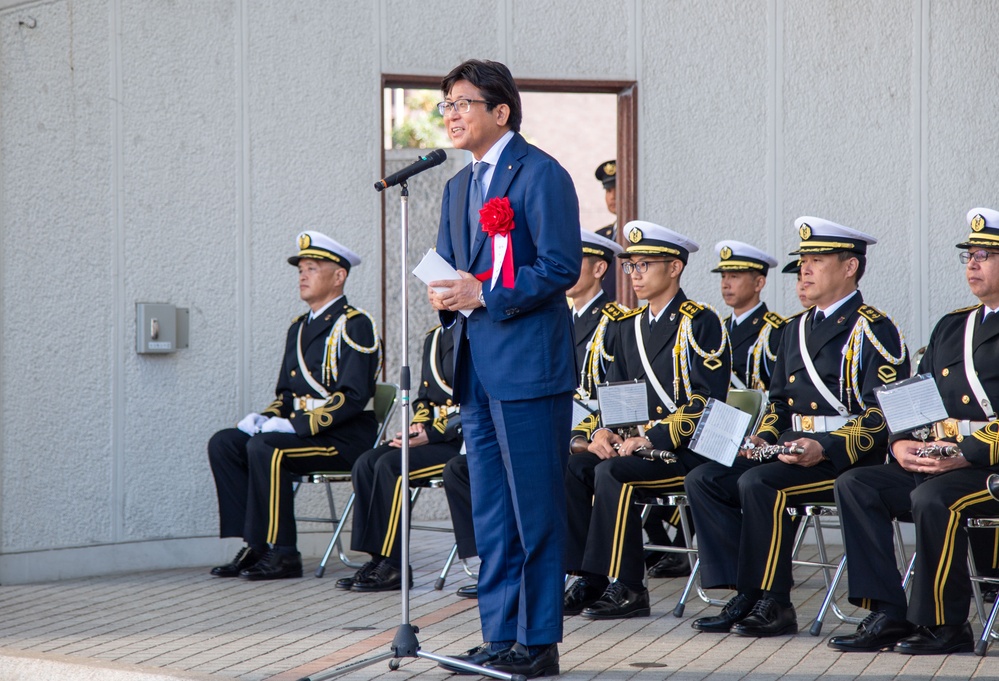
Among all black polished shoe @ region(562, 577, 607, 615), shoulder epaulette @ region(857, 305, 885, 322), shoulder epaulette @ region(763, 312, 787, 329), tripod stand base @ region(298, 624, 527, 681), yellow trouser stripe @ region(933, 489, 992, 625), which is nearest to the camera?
tripod stand base @ region(298, 624, 527, 681)

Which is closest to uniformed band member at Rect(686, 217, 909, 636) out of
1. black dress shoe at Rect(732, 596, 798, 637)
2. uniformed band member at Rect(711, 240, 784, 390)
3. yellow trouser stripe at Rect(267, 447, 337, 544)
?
black dress shoe at Rect(732, 596, 798, 637)

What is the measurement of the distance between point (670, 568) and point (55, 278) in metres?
3.62

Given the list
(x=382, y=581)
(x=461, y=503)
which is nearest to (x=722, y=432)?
(x=461, y=503)

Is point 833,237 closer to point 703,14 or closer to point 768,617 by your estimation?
point 768,617

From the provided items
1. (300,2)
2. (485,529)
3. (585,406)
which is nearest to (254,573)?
(585,406)

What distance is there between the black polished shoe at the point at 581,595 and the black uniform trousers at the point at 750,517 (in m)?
0.55

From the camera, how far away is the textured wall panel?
6.89 m

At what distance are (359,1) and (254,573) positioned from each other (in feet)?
11.1

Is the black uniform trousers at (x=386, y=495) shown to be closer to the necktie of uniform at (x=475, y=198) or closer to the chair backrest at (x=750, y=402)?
the chair backrest at (x=750, y=402)

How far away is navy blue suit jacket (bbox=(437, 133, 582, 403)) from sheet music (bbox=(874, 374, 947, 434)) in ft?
4.28

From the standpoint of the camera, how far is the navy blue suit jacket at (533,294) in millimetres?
4301

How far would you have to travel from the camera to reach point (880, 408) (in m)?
5.24

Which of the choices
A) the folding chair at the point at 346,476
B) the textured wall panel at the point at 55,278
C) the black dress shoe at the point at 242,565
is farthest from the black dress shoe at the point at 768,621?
the textured wall panel at the point at 55,278

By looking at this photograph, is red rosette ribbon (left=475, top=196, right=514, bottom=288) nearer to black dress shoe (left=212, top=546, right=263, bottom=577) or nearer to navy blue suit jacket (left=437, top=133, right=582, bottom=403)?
navy blue suit jacket (left=437, top=133, right=582, bottom=403)
